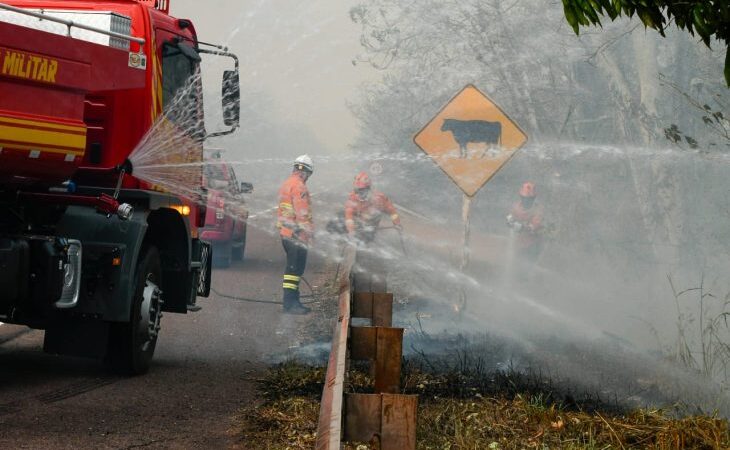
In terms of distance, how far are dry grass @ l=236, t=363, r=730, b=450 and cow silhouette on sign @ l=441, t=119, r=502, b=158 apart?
4918 millimetres

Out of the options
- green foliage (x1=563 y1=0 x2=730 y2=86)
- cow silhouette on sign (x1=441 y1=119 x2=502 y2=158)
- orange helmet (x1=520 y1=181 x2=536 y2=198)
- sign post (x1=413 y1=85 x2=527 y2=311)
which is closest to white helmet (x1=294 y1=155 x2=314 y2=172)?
sign post (x1=413 y1=85 x2=527 y2=311)

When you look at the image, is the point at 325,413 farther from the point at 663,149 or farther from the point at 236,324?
the point at 663,149

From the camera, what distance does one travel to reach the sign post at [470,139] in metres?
12.1

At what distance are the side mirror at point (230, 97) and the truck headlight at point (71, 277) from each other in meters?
2.09

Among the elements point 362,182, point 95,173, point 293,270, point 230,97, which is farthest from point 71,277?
point 362,182

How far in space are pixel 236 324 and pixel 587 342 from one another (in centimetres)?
363

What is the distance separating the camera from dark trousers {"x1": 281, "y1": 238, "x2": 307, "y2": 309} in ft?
44.2

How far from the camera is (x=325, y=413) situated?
4.59 meters

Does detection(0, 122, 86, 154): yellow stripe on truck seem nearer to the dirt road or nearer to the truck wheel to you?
the dirt road

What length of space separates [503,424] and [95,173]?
3291mm

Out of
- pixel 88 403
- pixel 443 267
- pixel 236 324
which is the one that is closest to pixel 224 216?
pixel 443 267

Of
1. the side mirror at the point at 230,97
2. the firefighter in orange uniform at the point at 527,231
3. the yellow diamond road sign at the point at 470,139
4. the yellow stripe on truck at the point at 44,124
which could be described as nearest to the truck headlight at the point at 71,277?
the yellow stripe on truck at the point at 44,124

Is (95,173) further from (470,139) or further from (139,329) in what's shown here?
(470,139)

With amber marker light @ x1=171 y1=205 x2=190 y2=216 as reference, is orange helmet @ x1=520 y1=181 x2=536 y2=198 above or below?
above
